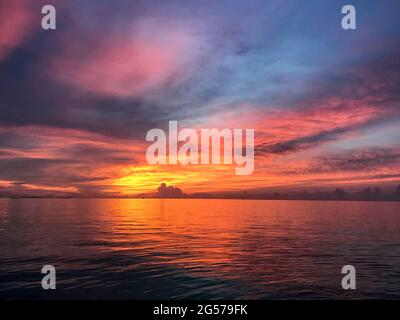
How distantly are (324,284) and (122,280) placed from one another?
1276cm

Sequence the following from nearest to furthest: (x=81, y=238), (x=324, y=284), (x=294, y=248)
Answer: (x=324, y=284) < (x=294, y=248) < (x=81, y=238)

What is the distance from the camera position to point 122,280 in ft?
78.0

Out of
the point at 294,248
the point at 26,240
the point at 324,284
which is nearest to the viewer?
the point at 324,284

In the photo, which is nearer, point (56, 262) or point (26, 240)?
point (56, 262)

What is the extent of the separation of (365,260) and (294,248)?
768cm
